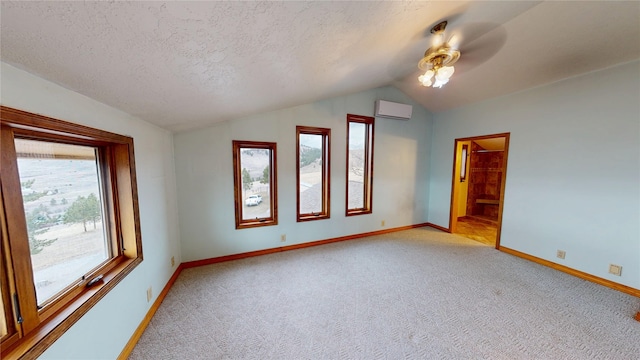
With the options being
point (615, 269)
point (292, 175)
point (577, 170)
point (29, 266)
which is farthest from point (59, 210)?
point (615, 269)

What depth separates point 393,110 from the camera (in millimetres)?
3779

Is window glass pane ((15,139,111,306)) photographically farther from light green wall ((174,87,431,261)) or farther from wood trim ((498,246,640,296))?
wood trim ((498,246,640,296))

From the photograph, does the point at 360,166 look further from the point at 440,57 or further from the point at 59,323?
the point at 59,323

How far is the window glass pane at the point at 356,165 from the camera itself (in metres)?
3.74

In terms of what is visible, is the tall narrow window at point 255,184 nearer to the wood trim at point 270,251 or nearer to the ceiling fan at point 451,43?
the wood trim at point 270,251

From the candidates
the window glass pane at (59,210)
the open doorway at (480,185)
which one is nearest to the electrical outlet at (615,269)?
the open doorway at (480,185)

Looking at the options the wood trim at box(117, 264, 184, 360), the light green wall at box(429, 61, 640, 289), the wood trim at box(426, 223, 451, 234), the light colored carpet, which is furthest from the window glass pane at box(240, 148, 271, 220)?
the light green wall at box(429, 61, 640, 289)

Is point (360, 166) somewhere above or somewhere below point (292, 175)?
above

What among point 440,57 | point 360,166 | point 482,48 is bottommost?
point 360,166

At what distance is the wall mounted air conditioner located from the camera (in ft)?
12.0

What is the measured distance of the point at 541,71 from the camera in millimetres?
2590

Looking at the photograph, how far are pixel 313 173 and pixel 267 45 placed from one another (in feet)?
7.75

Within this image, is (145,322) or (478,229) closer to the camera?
(145,322)

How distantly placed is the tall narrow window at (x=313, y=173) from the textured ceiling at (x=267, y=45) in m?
0.90
